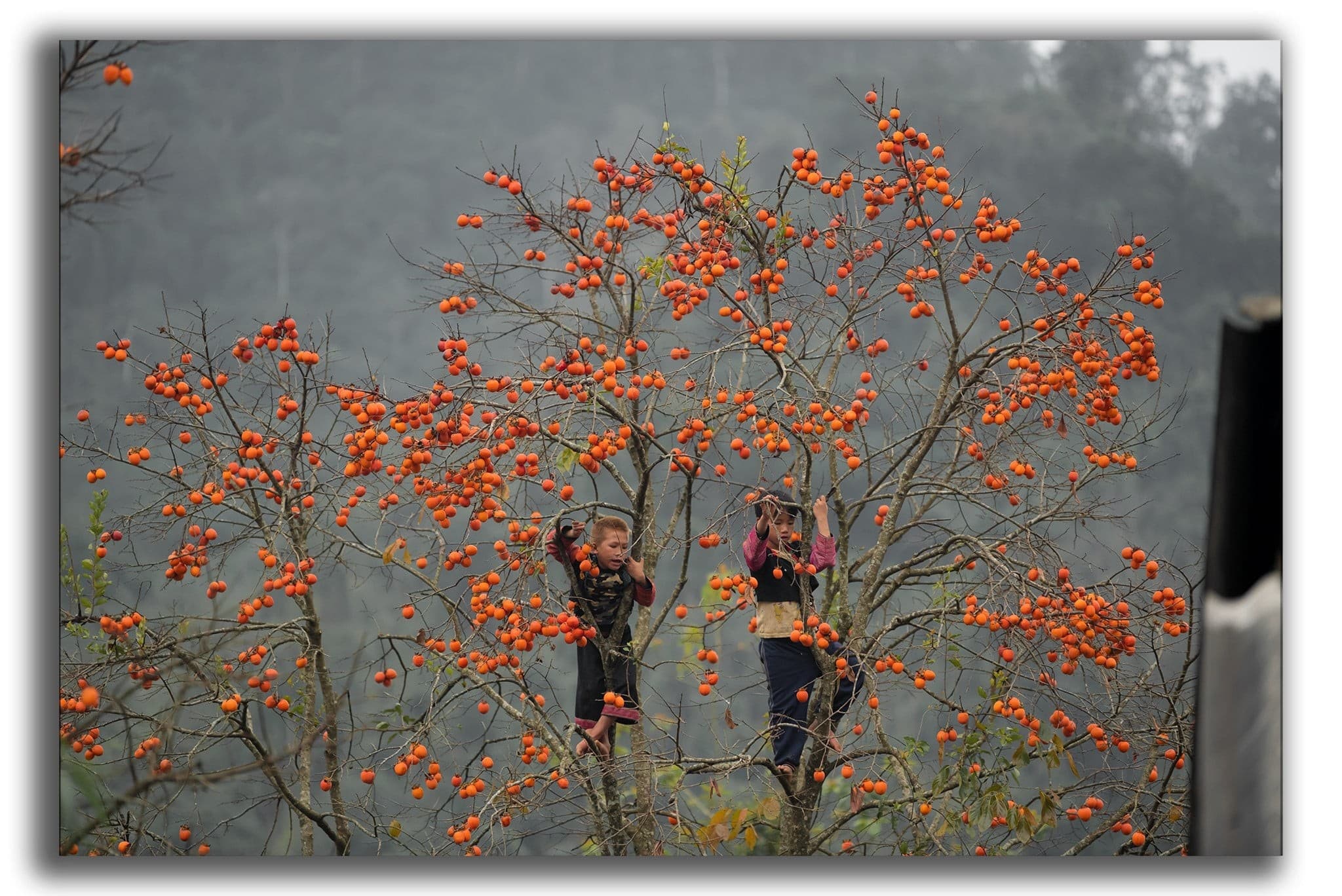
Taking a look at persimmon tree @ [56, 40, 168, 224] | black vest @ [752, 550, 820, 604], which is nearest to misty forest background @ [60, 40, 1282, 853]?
persimmon tree @ [56, 40, 168, 224]

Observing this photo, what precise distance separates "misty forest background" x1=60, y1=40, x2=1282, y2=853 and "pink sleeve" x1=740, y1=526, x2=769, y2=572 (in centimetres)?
4

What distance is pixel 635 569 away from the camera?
10.1 ft

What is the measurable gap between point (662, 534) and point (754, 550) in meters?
0.50

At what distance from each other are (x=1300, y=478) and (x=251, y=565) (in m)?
2.61

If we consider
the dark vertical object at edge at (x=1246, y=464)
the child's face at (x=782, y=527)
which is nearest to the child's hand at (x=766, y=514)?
the child's face at (x=782, y=527)

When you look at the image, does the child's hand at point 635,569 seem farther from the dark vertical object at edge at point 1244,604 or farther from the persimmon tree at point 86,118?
the persimmon tree at point 86,118

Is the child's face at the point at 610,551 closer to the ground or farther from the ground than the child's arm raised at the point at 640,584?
farther from the ground

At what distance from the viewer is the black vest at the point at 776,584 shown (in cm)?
305

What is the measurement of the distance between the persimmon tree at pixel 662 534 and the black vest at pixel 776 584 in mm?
70

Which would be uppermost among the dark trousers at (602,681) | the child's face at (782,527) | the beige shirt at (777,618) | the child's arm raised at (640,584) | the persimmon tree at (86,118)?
the persimmon tree at (86,118)

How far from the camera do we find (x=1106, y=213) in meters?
6.46

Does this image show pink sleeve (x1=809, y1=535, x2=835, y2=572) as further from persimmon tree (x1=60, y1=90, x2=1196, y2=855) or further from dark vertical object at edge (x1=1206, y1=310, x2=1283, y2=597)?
dark vertical object at edge (x1=1206, y1=310, x2=1283, y2=597)

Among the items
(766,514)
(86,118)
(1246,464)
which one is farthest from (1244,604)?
(86,118)

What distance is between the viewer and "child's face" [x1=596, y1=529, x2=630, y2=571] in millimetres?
3059
